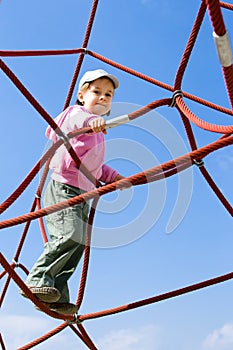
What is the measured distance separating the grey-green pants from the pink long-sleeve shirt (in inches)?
1.5

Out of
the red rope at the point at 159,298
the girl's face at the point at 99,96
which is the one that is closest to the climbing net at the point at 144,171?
the red rope at the point at 159,298

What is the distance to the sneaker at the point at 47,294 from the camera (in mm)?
1543

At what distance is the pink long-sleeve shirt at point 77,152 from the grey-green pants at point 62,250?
39 mm

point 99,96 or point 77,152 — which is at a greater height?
point 99,96

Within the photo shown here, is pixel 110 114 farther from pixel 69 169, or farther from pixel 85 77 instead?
pixel 69 169

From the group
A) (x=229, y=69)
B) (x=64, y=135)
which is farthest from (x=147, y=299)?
(x=229, y=69)

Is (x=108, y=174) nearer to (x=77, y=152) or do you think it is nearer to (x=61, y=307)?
(x=77, y=152)

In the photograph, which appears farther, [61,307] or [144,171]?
[61,307]

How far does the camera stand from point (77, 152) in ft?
5.64

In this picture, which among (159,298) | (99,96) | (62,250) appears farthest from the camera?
(99,96)

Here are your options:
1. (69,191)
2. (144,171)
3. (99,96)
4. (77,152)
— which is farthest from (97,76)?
(144,171)

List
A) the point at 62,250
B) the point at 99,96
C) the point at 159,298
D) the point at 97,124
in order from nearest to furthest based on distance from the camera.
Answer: the point at 97,124 → the point at 62,250 → the point at 159,298 → the point at 99,96

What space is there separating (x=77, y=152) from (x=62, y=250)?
12.1 inches

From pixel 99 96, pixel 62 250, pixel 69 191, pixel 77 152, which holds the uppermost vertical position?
pixel 99 96
